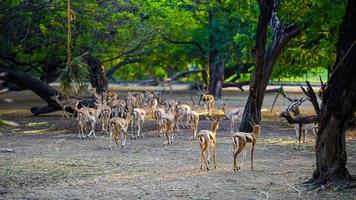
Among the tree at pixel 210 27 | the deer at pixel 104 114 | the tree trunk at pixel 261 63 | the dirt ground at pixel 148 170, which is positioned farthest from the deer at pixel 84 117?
the tree at pixel 210 27

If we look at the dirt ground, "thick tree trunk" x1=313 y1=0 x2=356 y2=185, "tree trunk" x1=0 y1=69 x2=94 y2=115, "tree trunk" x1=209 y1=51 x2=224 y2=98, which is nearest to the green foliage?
"tree trunk" x1=209 y1=51 x2=224 y2=98

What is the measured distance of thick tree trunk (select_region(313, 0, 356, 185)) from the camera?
36.7 ft

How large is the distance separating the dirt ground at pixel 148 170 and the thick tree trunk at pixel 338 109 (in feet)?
1.55

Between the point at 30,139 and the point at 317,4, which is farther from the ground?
the point at 317,4

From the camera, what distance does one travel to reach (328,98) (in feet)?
37.6

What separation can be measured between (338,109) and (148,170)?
408 centimetres

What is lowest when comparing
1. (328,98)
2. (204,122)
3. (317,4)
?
(204,122)

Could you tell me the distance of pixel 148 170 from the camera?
44.2ft

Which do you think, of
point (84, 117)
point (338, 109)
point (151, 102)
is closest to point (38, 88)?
point (151, 102)

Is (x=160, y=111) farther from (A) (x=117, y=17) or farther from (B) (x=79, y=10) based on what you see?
(A) (x=117, y=17)

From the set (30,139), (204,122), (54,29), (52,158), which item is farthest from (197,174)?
(54,29)

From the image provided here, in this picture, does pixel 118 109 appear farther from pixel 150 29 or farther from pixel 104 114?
pixel 150 29

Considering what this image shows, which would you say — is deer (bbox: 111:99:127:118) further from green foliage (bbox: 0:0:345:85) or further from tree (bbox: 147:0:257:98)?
tree (bbox: 147:0:257:98)

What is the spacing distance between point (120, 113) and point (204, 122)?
3497 mm
